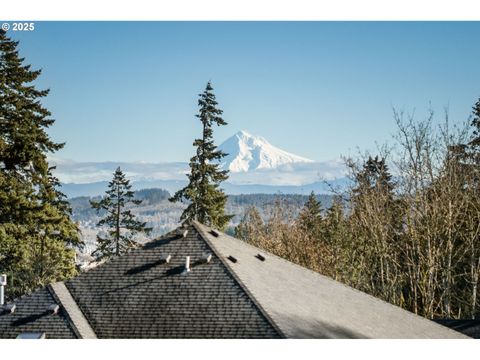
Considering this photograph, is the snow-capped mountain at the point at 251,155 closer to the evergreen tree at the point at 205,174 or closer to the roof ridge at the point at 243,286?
the evergreen tree at the point at 205,174

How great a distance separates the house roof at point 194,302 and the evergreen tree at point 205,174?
19594 millimetres

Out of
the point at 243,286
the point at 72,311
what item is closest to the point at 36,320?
the point at 72,311

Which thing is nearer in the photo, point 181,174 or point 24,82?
point 24,82

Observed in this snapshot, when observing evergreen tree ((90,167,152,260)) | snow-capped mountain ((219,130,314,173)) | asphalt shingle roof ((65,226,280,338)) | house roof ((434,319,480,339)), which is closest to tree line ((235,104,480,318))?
snow-capped mountain ((219,130,314,173))

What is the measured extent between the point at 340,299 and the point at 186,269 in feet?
12.5

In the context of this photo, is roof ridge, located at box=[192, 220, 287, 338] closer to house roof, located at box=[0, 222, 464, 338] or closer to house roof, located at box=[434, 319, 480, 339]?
house roof, located at box=[0, 222, 464, 338]

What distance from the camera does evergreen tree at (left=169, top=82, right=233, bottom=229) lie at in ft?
111

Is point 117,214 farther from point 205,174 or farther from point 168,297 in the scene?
point 168,297

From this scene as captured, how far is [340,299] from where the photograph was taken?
47.5 feet

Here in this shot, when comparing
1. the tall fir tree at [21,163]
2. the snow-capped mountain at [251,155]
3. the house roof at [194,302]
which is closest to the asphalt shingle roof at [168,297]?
the house roof at [194,302]

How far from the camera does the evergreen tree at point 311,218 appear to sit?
45.7 m

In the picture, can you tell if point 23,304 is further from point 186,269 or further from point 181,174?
point 181,174

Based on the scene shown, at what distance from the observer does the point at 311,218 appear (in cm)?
5028
